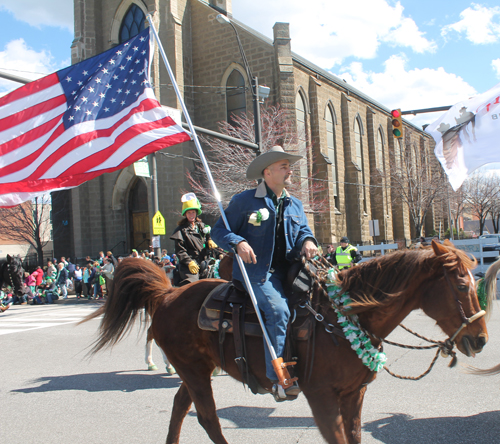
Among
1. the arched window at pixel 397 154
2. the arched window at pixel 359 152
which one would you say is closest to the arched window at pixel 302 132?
the arched window at pixel 359 152

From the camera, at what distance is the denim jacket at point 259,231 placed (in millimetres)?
3410

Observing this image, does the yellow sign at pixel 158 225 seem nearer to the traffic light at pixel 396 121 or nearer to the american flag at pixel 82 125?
the traffic light at pixel 396 121

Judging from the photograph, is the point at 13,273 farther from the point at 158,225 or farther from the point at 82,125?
the point at 82,125

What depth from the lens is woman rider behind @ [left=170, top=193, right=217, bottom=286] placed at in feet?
20.2

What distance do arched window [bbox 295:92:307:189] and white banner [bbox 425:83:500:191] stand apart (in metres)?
15.9

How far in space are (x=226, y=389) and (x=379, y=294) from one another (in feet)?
10.9

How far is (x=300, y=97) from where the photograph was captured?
2736cm

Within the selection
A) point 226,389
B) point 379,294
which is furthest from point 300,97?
point 379,294

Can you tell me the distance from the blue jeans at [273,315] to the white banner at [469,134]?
4.82 meters

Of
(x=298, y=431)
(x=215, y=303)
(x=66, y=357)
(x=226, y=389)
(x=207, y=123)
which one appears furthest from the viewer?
(x=207, y=123)

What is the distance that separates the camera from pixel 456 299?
3080mm

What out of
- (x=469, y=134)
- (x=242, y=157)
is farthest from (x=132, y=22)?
(x=469, y=134)

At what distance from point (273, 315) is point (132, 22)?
26851mm

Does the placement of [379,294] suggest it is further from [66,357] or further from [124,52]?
[66,357]
